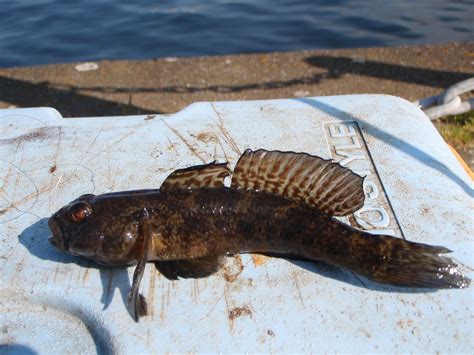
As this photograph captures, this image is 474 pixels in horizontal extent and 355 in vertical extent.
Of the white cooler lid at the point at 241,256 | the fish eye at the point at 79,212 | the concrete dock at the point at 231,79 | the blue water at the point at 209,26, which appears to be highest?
the fish eye at the point at 79,212

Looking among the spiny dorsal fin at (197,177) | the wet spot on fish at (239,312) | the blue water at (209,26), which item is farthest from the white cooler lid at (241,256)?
the blue water at (209,26)

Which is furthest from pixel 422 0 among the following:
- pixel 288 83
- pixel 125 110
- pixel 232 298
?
pixel 232 298

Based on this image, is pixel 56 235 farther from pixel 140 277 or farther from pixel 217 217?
pixel 217 217

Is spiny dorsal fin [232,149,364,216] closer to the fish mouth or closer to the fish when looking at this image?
the fish

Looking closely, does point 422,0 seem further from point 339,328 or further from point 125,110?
point 339,328

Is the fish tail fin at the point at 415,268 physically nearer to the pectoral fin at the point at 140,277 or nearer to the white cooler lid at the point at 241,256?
the white cooler lid at the point at 241,256

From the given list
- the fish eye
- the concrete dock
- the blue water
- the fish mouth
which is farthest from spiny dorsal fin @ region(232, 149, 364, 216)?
the blue water
